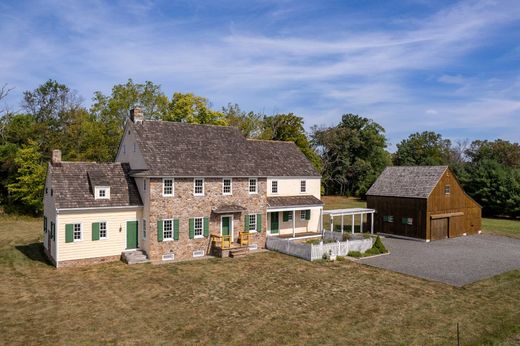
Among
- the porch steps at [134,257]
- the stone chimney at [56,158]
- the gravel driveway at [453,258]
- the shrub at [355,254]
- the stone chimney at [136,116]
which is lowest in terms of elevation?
the gravel driveway at [453,258]

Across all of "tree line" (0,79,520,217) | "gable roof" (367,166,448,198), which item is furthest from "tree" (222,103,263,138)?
"gable roof" (367,166,448,198)

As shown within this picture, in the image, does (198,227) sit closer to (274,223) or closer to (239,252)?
(239,252)

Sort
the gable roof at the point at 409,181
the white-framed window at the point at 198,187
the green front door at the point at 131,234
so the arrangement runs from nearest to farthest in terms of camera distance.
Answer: the green front door at the point at 131,234, the white-framed window at the point at 198,187, the gable roof at the point at 409,181

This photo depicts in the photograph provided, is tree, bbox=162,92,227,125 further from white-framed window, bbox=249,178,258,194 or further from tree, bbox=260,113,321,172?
white-framed window, bbox=249,178,258,194

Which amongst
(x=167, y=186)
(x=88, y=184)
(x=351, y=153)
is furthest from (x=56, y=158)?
(x=351, y=153)

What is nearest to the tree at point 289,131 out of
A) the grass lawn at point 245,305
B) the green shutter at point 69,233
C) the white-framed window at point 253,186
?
the white-framed window at point 253,186

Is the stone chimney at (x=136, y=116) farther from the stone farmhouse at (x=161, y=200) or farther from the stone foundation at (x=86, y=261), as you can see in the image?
the stone foundation at (x=86, y=261)

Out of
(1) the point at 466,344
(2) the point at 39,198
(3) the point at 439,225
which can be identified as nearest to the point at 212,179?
(1) the point at 466,344
